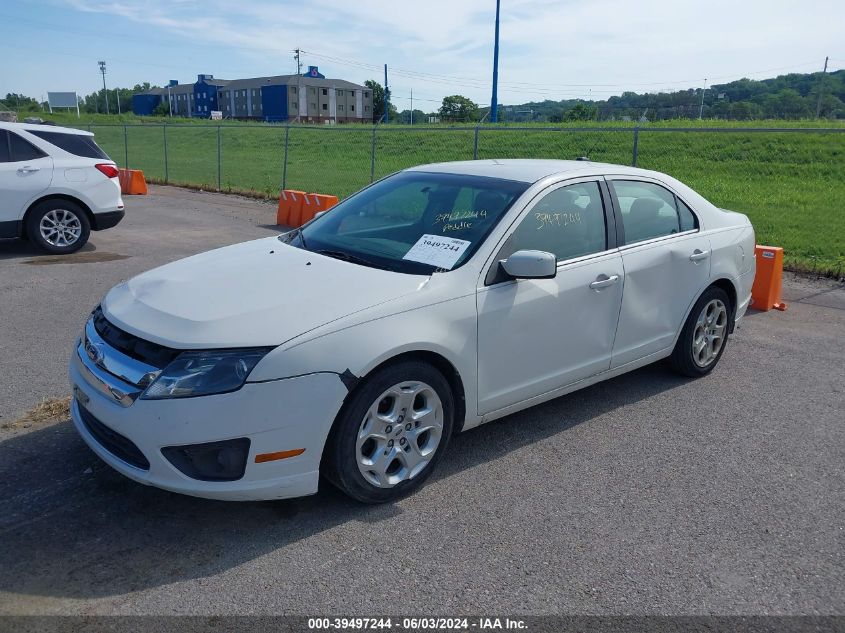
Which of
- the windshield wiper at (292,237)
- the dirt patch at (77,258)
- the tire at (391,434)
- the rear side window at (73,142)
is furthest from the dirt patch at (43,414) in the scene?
the rear side window at (73,142)

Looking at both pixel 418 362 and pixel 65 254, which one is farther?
pixel 65 254

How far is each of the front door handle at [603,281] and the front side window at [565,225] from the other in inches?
6.9

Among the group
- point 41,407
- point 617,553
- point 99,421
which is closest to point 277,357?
point 99,421

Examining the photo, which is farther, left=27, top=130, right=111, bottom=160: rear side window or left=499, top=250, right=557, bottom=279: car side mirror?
left=27, top=130, right=111, bottom=160: rear side window

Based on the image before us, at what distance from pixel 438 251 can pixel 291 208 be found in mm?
9298

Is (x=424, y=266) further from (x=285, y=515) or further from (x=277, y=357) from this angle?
(x=285, y=515)

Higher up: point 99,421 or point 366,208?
point 366,208

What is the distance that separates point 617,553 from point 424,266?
5.58ft

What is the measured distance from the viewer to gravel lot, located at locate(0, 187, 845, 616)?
2.94 metres

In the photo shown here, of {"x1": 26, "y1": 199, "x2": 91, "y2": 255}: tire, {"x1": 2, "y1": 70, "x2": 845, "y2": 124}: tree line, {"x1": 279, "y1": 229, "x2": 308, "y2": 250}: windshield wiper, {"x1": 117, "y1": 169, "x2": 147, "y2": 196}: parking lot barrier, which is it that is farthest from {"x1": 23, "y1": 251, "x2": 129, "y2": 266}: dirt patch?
{"x1": 2, "y1": 70, "x2": 845, "y2": 124}: tree line

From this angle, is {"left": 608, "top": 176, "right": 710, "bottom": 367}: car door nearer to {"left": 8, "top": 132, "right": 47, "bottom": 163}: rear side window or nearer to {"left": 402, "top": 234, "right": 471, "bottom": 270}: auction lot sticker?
{"left": 402, "top": 234, "right": 471, "bottom": 270}: auction lot sticker

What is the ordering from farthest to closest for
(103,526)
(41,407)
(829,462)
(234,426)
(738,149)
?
(738,149) < (41,407) < (829,462) < (103,526) < (234,426)

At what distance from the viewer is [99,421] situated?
3.40 m

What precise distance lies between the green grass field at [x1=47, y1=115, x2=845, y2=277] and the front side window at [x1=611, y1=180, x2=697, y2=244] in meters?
5.05
